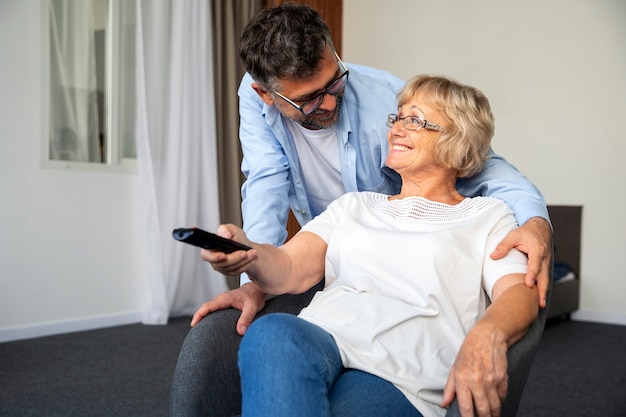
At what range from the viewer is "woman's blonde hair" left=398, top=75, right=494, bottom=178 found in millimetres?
1509

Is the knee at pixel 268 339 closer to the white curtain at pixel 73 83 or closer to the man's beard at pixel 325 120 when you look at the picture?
the man's beard at pixel 325 120

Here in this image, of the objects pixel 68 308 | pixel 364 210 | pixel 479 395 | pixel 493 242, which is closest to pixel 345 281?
pixel 364 210

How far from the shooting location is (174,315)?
4430mm

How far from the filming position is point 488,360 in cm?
106

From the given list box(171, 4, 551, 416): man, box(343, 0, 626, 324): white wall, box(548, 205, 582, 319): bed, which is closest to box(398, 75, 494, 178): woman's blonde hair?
box(171, 4, 551, 416): man

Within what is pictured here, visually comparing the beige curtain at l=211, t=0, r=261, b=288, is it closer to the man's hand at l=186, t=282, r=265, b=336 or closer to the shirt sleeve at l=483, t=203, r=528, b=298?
the man's hand at l=186, t=282, r=265, b=336

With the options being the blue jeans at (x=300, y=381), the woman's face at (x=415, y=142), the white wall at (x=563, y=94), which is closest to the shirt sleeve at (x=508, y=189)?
the woman's face at (x=415, y=142)

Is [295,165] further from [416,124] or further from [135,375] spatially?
[135,375]

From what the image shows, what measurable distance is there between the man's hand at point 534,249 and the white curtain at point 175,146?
10.4 ft

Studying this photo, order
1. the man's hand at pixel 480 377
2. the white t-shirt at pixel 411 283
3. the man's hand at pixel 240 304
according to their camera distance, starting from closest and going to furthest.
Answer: the man's hand at pixel 480 377, the white t-shirt at pixel 411 283, the man's hand at pixel 240 304

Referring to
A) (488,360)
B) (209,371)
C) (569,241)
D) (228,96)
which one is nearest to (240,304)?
(209,371)

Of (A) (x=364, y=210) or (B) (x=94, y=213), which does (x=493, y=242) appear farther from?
(B) (x=94, y=213)

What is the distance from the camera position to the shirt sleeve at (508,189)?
4.74 ft

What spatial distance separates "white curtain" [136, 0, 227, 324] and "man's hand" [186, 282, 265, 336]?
283cm
